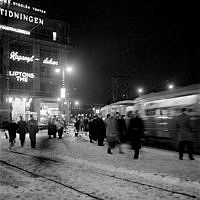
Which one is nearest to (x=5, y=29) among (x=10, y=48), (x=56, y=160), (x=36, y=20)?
(x=10, y=48)

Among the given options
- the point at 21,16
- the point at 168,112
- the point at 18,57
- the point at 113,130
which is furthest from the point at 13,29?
the point at 113,130

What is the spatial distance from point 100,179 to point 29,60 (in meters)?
56.8

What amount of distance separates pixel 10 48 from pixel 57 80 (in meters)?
11.3

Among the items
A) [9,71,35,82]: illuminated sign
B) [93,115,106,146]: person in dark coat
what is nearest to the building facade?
[9,71,35,82]: illuminated sign

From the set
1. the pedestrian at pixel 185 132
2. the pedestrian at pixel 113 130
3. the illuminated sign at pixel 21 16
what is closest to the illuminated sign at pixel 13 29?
the illuminated sign at pixel 21 16

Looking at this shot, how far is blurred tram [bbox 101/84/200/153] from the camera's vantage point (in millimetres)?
15328

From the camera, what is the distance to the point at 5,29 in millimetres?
60250

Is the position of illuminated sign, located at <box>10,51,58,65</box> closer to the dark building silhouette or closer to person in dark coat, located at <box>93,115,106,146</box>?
the dark building silhouette

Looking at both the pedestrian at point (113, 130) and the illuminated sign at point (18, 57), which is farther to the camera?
the illuminated sign at point (18, 57)

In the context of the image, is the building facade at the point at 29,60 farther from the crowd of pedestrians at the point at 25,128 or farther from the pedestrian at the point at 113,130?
the pedestrian at the point at 113,130

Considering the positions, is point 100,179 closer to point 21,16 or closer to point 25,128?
point 25,128

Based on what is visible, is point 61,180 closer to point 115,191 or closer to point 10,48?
point 115,191

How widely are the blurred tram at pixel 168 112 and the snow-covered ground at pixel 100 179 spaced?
3.82 meters

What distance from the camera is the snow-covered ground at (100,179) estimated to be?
717 centimetres
